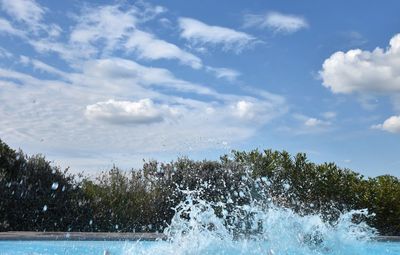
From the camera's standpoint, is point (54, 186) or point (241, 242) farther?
point (54, 186)

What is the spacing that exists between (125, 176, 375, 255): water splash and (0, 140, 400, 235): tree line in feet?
1.51

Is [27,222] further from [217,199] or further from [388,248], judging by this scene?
[388,248]

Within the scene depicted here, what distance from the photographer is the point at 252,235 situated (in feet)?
30.8

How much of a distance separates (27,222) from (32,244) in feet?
9.27

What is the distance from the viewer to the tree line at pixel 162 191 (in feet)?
41.5

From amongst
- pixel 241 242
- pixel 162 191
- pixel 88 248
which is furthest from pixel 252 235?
pixel 162 191

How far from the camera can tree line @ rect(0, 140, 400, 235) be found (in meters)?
12.7

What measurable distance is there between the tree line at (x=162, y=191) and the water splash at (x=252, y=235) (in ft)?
1.51

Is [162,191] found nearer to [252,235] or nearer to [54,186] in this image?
[54,186]

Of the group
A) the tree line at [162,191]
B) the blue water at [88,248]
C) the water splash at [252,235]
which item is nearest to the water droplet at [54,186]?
the tree line at [162,191]

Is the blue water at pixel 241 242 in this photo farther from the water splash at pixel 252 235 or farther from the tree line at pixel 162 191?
the tree line at pixel 162 191

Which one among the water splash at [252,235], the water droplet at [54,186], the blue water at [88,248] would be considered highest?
the water droplet at [54,186]

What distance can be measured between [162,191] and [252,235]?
502cm

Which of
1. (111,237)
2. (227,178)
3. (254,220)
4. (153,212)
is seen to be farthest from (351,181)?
(111,237)
